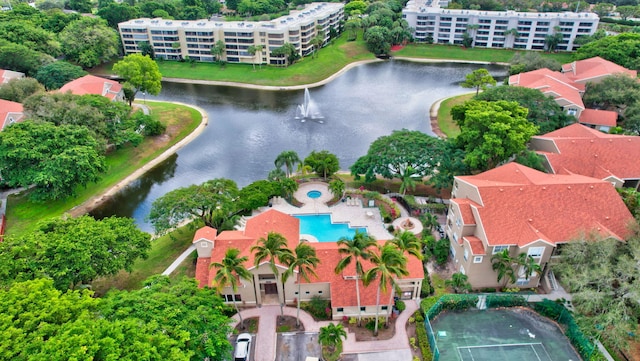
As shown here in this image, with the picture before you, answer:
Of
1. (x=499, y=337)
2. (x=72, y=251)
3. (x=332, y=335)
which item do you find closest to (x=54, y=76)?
(x=72, y=251)

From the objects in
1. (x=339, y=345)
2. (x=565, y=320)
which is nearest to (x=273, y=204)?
(x=339, y=345)

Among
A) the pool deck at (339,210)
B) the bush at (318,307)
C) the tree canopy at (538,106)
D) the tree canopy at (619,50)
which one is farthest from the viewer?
the tree canopy at (619,50)

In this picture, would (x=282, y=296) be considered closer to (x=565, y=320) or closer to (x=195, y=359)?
(x=195, y=359)

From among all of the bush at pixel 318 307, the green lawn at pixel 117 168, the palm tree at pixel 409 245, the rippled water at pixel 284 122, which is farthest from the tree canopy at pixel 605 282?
the green lawn at pixel 117 168

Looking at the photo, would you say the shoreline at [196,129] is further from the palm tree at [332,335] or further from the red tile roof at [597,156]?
the palm tree at [332,335]

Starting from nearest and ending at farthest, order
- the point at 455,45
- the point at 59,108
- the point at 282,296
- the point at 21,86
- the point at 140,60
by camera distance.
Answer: the point at 282,296 < the point at 59,108 < the point at 21,86 < the point at 140,60 < the point at 455,45

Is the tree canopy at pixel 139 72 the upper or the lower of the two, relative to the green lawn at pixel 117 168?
upper

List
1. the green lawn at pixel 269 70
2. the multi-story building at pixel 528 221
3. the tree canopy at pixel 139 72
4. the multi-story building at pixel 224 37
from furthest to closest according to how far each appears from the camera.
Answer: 1. the multi-story building at pixel 224 37
2. the green lawn at pixel 269 70
3. the tree canopy at pixel 139 72
4. the multi-story building at pixel 528 221
